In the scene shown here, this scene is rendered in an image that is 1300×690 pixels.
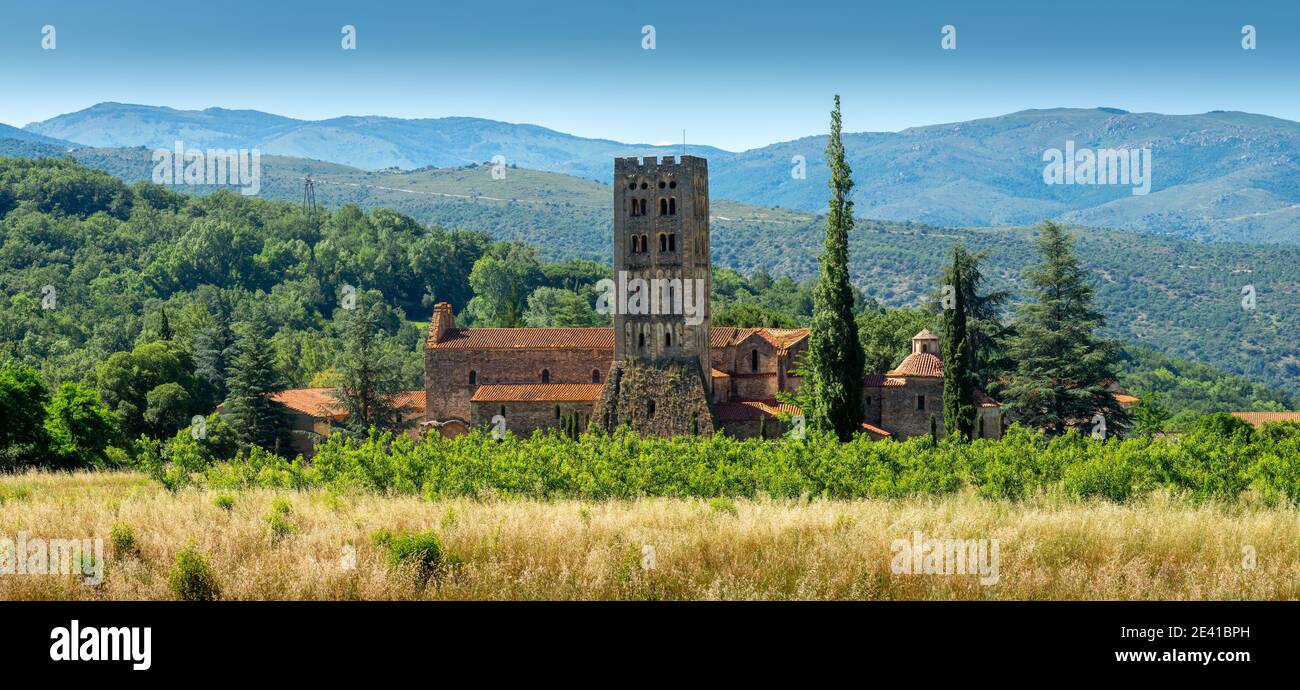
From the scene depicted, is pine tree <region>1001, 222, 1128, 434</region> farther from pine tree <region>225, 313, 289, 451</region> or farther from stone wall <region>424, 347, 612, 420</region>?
pine tree <region>225, 313, 289, 451</region>

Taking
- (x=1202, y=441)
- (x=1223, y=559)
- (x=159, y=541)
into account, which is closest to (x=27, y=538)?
(x=159, y=541)

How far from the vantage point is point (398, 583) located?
16312 mm

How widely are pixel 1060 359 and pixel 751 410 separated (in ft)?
46.3

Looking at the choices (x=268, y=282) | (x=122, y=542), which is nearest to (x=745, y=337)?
(x=122, y=542)

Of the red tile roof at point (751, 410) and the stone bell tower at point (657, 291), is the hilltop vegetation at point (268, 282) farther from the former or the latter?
the stone bell tower at point (657, 291)

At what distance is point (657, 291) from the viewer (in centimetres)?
6306

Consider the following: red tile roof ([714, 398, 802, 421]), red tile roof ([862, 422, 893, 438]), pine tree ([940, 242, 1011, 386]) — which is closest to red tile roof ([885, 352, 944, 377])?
red tile roof ([862, 422, 893, 438])

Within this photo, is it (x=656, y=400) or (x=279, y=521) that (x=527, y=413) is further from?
(x=279, y=521)

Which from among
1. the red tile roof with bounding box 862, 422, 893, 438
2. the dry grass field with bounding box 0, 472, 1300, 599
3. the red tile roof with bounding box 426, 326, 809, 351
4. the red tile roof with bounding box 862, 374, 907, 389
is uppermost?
the red tile roof with bounding box 426, 326, 809, 351

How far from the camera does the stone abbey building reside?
61.1 metres

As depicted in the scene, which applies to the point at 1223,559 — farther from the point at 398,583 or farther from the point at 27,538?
the point at 27,538

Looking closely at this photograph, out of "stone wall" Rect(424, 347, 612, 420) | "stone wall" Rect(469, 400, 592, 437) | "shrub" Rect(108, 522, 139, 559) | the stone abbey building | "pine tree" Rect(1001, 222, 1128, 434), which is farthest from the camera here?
"stone wall" Rect(424, 347, 612, 420)

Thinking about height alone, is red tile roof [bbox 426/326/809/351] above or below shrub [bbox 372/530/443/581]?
above

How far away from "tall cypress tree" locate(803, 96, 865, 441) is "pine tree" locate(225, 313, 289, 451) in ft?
86.9
